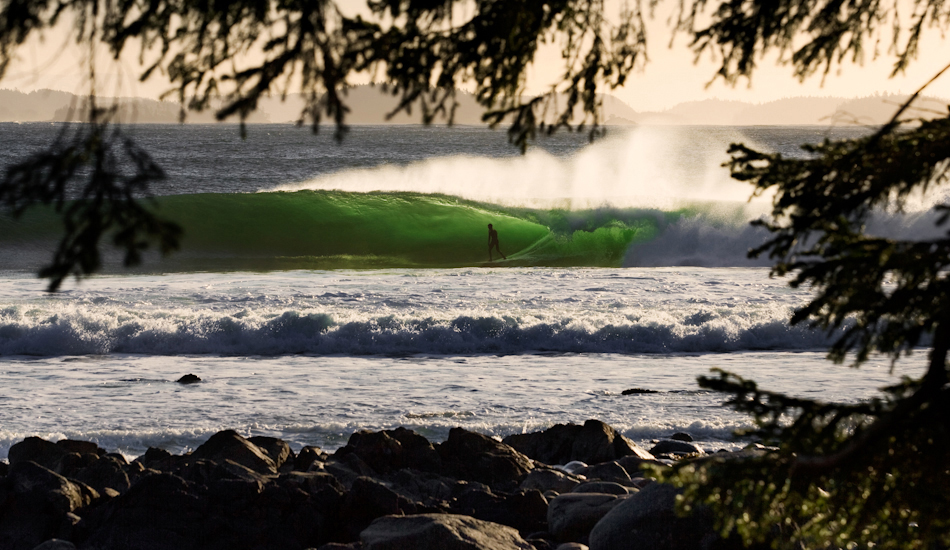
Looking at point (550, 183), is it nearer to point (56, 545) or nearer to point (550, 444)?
point (550, 444)

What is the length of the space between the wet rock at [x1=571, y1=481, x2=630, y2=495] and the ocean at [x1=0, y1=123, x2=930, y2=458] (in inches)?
98.2

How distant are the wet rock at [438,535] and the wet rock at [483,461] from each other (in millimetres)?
1618

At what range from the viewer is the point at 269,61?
9.84ft

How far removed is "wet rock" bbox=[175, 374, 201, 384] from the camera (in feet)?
36.3

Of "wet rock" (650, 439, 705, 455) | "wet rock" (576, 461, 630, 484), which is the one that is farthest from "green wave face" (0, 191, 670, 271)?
"wet rock" (576, 461, 630, 484)

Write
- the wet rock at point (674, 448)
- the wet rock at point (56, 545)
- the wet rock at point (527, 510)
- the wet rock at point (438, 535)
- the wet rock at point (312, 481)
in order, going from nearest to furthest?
the wet rock at point (438, 535) → the wet rock at point (56, 545) → the wet rock at point (312, 481) → the wet rock at point (527, 510) → the wet rock at point (674, 448)

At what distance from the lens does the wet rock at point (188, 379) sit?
36.3 feet

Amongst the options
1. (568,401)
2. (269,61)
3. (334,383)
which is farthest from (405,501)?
(334,383)

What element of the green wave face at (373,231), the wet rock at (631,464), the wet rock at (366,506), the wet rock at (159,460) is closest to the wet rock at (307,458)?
the wet rock at (159,460)

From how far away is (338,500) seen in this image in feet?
18.1

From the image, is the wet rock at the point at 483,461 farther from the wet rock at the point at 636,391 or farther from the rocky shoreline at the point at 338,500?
the wet rock at the point at 636,391

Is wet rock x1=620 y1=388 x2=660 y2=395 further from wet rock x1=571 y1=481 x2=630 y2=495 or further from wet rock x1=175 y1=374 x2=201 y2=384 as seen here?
wet rock x1=175 y1=374 x2=201 y2=384

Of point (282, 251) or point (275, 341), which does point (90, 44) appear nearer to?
point (275, 341)

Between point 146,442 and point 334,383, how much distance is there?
3.26m
